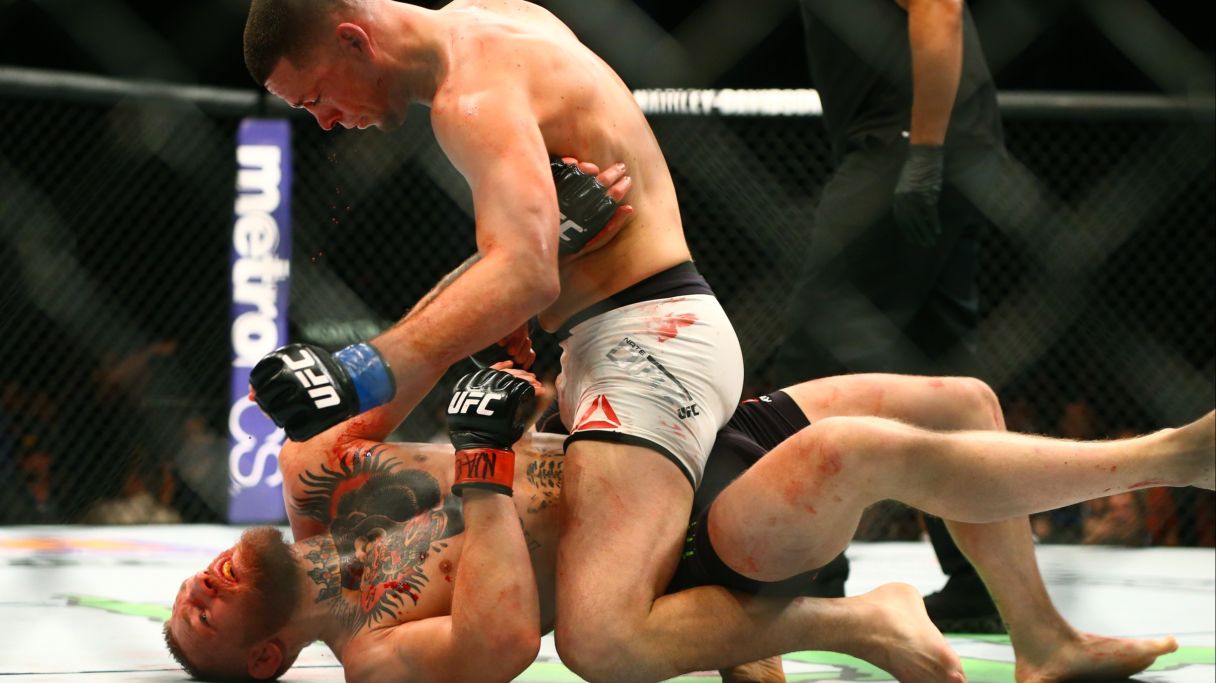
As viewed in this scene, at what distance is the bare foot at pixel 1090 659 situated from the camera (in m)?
1.65

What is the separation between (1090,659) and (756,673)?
0.46m

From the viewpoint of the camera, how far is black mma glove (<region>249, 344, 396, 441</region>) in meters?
1.27

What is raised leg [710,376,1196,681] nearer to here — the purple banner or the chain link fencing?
the chain link fencing

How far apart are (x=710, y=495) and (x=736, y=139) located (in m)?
2.71

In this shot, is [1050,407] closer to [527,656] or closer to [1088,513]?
[1088,513]

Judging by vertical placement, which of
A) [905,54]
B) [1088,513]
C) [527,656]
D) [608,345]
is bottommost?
[1088,513]

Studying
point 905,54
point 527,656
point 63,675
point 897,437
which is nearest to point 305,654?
point 63,675

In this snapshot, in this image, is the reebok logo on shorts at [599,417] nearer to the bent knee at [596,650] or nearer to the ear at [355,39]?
the bent knee at [596,650]

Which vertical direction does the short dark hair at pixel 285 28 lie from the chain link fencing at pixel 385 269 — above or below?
above

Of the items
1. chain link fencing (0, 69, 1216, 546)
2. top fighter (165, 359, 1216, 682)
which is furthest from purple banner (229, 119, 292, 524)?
top fighter (165, 359, 1216, 682)

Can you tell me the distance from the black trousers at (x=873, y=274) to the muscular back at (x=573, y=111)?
1.93ft

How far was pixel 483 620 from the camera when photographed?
1.44m

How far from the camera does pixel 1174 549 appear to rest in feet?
12.7

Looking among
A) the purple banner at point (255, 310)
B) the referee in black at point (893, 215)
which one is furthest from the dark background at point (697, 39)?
the referee in black at point (893, 215)
